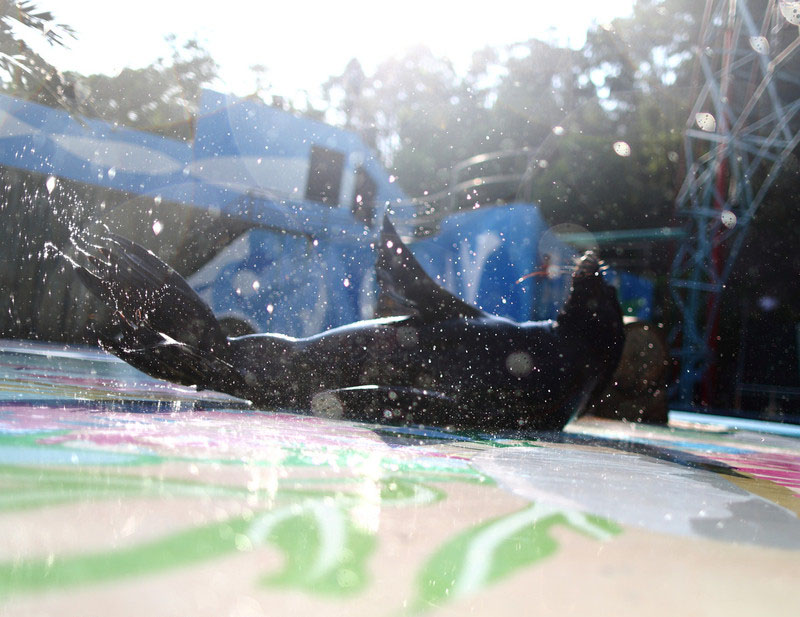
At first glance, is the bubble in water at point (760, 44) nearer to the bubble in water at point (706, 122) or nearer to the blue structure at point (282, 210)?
the bubble in water at point (706, 122)

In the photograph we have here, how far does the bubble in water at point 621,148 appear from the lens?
14.7 metres

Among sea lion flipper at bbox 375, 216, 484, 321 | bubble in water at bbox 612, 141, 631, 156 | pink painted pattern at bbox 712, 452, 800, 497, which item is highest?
bubble in water at bbox 612, 141, 631, 156

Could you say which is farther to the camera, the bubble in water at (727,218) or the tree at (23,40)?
the bubble in water at (727,218)

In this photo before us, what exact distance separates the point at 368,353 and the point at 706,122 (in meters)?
7.26

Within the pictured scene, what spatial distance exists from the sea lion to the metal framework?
5291 mm

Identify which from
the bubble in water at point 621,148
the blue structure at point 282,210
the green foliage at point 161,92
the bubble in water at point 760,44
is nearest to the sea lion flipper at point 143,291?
the bubble in water at point 760,44

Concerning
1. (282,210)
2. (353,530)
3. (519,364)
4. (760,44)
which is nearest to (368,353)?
(519,364)

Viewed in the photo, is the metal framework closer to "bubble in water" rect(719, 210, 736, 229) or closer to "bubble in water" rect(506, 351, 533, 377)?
"bubble in water" rect(719, 210, 736, 229)

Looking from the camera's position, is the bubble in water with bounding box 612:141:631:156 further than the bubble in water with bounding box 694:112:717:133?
Yes

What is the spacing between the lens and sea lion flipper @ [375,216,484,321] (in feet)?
7.21

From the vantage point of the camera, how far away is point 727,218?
803 centimetres

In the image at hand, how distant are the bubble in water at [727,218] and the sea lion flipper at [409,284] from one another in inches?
275

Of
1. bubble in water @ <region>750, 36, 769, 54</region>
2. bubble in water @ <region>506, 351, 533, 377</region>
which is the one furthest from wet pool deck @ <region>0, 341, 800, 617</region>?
bubble in water @ <region>750, 36, 769, 54</region>

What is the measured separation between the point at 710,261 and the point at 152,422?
8.12 meters
